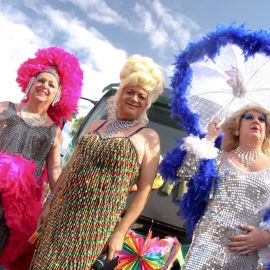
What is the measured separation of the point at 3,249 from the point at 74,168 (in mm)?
777

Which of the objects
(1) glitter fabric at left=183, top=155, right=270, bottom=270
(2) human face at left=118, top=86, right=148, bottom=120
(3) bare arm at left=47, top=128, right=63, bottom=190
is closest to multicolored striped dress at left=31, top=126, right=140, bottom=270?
(2) human face at left=118, top=86, right=148, bottom=120

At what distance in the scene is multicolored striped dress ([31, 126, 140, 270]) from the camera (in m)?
2.12

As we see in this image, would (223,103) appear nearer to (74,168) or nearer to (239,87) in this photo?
(239,87)

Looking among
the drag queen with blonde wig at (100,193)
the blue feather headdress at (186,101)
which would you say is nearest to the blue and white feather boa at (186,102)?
the blue feather headdress at (186,101)

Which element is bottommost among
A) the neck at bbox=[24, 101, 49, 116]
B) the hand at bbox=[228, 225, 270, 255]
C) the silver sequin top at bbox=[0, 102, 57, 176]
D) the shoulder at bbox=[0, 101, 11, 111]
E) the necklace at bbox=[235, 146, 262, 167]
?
the hand at bbox=[228, 225, 270, 255]

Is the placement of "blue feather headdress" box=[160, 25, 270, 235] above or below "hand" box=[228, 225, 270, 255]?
above

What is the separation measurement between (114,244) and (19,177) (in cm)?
87

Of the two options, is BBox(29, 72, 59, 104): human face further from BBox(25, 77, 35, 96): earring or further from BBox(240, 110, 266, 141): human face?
BBox(240, 110, 266, 141): human face

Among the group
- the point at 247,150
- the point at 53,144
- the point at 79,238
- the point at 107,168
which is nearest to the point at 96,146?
the point at 107,168

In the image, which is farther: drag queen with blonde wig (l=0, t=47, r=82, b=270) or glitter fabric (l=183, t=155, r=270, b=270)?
drag queen with blonde wig (l=0, t=47, r=82, b=270)

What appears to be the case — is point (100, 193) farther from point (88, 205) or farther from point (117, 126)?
point (117, 126)

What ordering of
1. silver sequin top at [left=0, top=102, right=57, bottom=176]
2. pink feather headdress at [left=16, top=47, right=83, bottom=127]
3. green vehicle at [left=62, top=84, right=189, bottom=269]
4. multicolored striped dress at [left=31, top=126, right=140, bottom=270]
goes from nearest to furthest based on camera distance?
multicolored striped dress at [left=31, top=126, right=140, bottom=270], silver sequin top at [left=0, top=102, right=57, bottom=176], green vehicle at [left=62, top=84, right=189, bottom=269], pink feather headdress at [left=16, top=47, right=83, bottom=127]

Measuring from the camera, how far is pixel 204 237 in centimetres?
224

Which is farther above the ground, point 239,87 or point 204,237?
point 239,87
